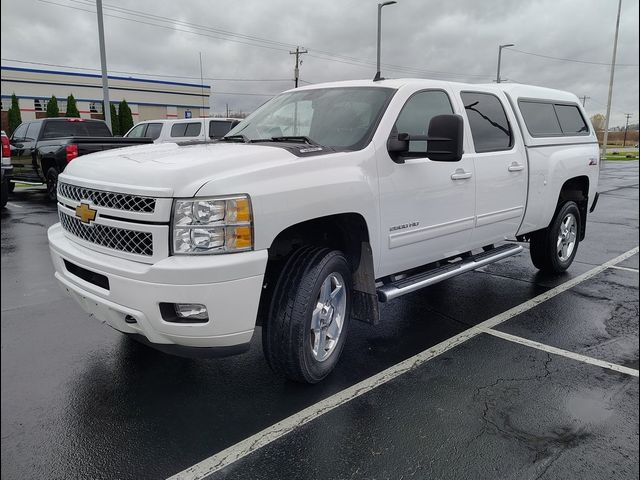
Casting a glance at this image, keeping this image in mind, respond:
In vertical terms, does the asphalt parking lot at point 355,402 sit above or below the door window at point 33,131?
below

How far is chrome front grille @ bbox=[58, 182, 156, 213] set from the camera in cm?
285

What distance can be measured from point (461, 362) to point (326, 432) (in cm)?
142

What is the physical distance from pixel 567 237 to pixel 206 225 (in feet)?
16.9

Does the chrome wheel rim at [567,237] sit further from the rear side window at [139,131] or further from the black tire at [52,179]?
the rear side window at [139,131]

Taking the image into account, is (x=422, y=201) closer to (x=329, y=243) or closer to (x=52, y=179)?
(x=329, y=243)

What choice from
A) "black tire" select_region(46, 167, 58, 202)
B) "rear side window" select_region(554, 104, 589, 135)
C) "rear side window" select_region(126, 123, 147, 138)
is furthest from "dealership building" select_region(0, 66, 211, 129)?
"rear side window" select_region(554, 104, 589, 135)

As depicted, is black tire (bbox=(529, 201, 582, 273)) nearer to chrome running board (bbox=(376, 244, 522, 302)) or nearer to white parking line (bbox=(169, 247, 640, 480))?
chrome running board (bbox=(376, 244, 522, 302))

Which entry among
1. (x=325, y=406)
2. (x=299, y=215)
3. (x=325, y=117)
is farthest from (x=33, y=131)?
(x=325, y=406)

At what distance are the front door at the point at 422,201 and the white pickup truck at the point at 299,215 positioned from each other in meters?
0.01

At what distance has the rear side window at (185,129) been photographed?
1552 cm

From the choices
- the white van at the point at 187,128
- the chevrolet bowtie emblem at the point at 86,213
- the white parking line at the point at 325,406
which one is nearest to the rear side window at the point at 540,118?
the white parking line at the point at 325,406

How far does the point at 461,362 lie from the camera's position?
13.0ft

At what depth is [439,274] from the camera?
4438mm

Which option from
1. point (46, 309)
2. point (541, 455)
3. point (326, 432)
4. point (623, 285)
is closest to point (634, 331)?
point (623, 285)
